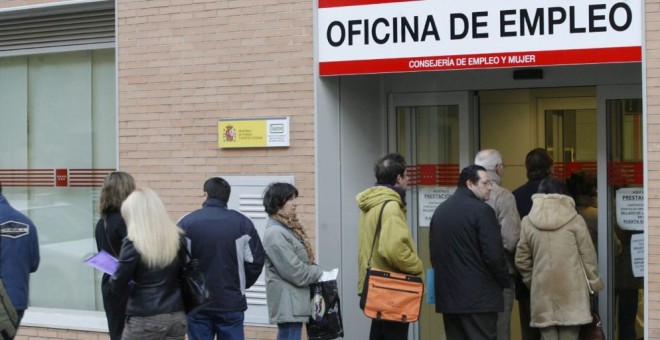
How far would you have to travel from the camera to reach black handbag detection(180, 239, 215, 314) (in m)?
6.68

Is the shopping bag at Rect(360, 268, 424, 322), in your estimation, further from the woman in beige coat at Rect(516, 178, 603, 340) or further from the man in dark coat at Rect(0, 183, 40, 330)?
the man in dark coat at Rect(0, 183, 40, 330)

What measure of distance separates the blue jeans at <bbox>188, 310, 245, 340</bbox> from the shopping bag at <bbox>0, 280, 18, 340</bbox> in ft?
4.16

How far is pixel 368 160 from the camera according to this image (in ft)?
31.6

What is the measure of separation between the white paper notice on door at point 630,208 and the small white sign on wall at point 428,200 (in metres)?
1.62

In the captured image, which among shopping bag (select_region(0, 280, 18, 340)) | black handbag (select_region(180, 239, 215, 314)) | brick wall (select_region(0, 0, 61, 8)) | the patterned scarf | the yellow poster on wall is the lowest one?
shopping bag (select_region(0, 280, 18, 340))

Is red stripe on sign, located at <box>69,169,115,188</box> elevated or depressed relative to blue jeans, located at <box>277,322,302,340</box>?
elevated

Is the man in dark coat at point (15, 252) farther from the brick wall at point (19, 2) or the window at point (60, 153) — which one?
the brick wall at point (19, 2)

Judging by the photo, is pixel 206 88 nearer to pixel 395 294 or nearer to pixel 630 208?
pixel 395 294

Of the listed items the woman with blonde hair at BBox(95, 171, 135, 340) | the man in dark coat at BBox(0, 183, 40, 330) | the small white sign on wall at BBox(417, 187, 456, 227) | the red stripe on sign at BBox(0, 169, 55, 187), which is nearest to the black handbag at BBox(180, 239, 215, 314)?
the woman with blonde hair at BBox(95, 171, 135, 340)

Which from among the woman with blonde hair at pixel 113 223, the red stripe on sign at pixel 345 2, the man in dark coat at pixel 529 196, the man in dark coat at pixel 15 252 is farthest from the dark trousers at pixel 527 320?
the man in dark coat at pixel 15 252

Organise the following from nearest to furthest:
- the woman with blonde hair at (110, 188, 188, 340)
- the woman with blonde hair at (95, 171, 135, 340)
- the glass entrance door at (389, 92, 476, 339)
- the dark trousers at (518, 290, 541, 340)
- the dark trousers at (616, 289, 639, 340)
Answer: the woman with blonde hair at (110, 188, 188, 340)
the woman with blonde hair at (95, 171, 135, 340)
the dark trousers at (518, 290, 541, 340)
the dark trousers at (616, 289, 639, 340)
the glass entrance door at (389, 92, 476, 339)

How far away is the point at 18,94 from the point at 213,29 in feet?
10.3

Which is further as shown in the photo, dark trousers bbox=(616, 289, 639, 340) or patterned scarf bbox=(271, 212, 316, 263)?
dark trousers bbox=(616, 289, 639, 340)

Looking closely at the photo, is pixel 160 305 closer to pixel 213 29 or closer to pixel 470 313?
pixel 470 313
